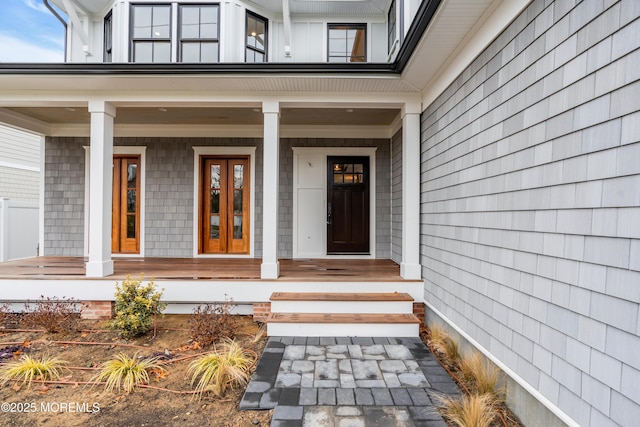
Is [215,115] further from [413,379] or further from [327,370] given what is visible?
[413,379]

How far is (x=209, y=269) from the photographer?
5.16 meters

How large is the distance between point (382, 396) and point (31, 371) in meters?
3.02

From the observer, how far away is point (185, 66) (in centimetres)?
406

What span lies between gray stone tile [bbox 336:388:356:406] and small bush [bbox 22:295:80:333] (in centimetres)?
353

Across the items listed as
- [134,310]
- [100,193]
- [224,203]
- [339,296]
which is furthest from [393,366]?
[224,203]

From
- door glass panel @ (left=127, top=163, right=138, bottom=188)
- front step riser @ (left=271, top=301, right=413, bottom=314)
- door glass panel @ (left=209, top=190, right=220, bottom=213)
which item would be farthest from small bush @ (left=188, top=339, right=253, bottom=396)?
door glass panel @ (left=127, top=163, right=138, bottom=188)

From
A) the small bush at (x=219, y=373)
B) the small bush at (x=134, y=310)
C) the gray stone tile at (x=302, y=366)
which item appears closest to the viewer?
the small bush at (x=219, y=373)

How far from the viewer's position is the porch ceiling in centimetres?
546

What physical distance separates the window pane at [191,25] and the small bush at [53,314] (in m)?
4.76

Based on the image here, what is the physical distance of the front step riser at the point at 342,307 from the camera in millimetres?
4102

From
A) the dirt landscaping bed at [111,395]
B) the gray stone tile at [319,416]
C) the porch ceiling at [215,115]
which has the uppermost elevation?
the porch ceiling at [215,115]

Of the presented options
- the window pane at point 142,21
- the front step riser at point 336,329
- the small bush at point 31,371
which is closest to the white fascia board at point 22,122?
the window pane at point 142,21

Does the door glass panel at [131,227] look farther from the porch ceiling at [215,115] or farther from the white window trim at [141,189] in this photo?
the porch ceiling at [215,115]

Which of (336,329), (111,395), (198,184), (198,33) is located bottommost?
(111,395)
